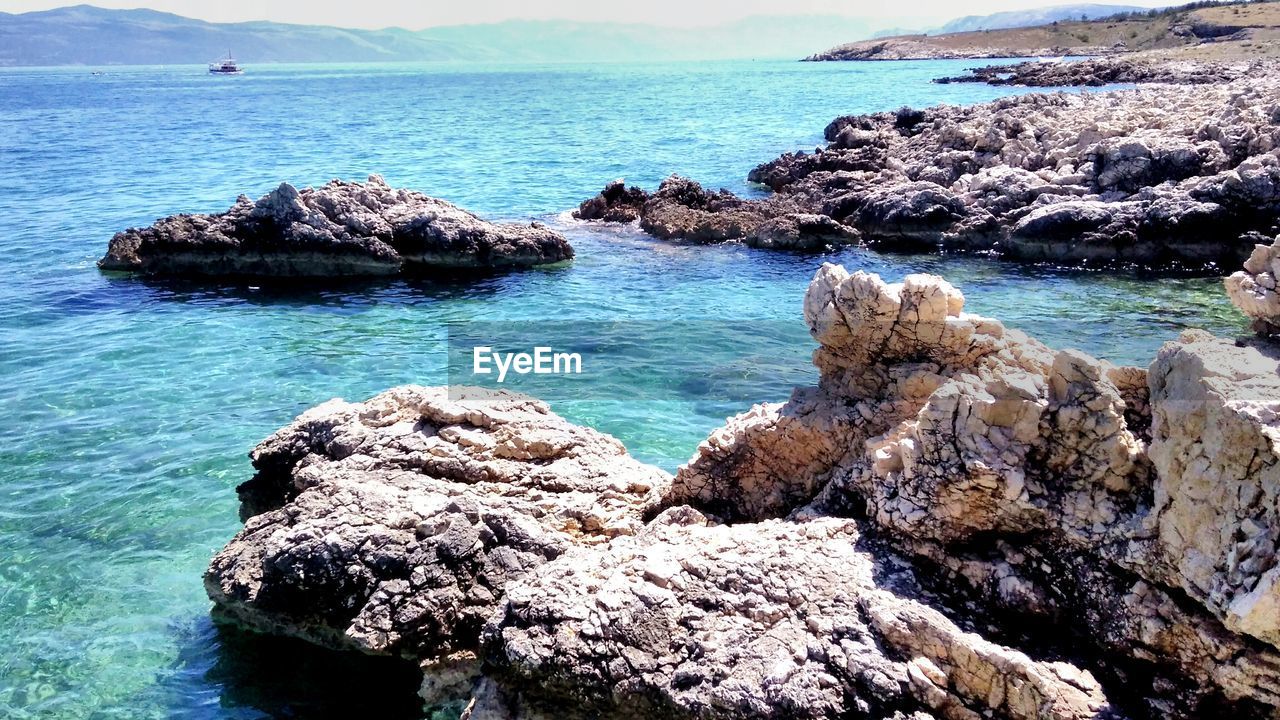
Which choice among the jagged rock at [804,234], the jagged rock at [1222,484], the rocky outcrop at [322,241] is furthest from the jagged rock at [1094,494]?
the jagged rock at [804,234]

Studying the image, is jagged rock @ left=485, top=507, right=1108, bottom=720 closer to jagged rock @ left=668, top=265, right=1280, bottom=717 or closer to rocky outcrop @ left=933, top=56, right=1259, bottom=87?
jagged rock @ left=668, top=265, right=1280, bottom=717

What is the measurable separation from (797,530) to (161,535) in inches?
284

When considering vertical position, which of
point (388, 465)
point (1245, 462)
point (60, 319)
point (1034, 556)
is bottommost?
point (60, 319)

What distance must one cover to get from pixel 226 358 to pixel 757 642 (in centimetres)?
1408

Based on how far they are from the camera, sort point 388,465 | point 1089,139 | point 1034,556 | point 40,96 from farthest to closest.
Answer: point 40,96 < point 1089,139 < point 388,465 < point 1034,556

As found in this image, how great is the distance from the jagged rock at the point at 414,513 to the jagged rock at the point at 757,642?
43.3 inches

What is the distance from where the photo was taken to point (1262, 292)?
6504mm

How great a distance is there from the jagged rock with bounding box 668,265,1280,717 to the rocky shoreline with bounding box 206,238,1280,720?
13 millimetres

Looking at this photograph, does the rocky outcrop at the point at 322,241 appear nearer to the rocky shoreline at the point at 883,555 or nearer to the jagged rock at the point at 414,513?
the jagged rock at the point at 414,513

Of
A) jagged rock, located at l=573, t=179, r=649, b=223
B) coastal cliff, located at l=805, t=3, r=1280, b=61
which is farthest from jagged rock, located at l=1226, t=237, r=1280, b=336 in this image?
coastal cliff, located at l=805, t=3, r=1280, b=61

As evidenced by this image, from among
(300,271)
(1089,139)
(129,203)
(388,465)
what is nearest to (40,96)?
(129,203)

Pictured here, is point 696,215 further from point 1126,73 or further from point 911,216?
point 1126,73

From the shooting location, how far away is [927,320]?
739 cm

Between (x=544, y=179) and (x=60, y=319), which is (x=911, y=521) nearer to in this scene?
(x=60, y=319)
